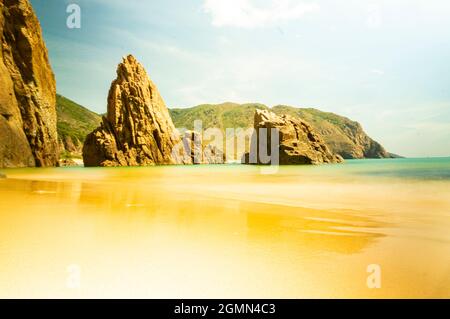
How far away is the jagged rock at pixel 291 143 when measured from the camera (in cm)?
6875

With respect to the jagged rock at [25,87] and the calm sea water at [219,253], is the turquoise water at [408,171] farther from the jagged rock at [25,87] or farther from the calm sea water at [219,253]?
the jagged rock at [25,87]

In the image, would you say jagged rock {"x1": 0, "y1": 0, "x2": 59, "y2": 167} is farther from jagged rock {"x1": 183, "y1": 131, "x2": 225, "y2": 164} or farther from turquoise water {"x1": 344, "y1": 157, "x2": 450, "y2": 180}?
turquoise water {"x1": 344, "y1": 157, "x2": 450, "y2": 180}

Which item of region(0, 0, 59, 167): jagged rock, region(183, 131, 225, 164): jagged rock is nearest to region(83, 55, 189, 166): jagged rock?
region(183, 131, 225, 164): jagged rock

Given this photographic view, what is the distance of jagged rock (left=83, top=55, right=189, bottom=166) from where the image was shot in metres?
69.4

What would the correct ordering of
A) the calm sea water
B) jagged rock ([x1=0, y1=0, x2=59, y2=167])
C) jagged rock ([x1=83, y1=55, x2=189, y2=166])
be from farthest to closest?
jagged rock ([x1=83, y1=55, x2=189, y2=166]), jagged rock ([x1=0, y1=0, x2=59, y2=167]), the calm sea water

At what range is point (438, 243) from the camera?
16.9 ft

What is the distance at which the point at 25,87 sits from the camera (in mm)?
46625

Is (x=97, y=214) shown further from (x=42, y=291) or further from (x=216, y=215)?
(x=42, y=291)

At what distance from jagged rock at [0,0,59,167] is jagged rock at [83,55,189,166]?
18190 millimetres

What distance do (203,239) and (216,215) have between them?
7.82 feet

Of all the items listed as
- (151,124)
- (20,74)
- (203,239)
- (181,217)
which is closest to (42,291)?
(203,239)

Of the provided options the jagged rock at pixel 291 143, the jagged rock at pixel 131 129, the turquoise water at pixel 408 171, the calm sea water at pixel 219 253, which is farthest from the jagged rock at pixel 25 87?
the jagged rock at pixel 291 143

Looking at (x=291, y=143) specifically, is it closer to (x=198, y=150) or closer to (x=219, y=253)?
(x=198, y=150)
